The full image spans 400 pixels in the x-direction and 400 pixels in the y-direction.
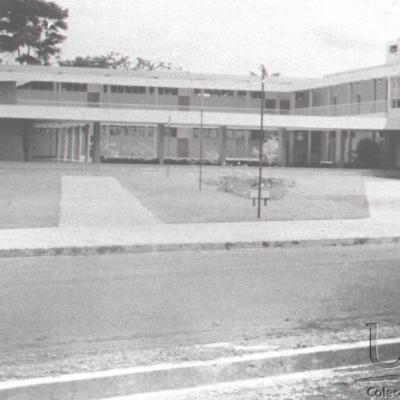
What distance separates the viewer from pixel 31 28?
66.6m

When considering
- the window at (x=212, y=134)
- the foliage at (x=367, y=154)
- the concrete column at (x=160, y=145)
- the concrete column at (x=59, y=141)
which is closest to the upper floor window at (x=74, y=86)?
the concrete column at (x=59, y=141)

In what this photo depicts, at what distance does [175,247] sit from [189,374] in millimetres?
7262

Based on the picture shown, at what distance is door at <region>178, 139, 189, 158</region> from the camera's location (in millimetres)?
59188

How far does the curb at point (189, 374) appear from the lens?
4.82m

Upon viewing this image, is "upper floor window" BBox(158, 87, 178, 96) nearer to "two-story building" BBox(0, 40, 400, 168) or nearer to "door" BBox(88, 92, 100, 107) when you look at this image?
"two-story building" BBox(0, 40, 400, 168)

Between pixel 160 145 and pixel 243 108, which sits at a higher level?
pixel 243 108

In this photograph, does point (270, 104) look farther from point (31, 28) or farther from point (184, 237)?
point (184, 237)

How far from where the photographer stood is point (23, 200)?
Answer: 21281 millimetres

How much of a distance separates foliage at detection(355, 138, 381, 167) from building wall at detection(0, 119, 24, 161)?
23.6 m

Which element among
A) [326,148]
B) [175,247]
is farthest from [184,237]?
[326,148]

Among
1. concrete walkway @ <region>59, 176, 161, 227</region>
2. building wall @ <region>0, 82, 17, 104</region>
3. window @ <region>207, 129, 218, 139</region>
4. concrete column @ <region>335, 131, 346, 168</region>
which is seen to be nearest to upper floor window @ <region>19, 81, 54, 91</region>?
building wall @ <region>0, 82, 17, 104</region>

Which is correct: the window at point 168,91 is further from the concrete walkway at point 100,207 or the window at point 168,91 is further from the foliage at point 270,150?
the concrete walkway at point 100,207

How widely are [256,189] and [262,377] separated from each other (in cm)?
1321

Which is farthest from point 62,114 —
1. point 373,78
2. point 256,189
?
point 256,189
